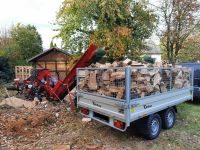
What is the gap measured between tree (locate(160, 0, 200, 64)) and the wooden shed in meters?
8.84

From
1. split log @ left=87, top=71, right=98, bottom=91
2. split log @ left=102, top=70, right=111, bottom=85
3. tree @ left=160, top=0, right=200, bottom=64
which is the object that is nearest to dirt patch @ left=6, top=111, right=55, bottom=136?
split log @ left=87, top=71, right=98, bottom=91

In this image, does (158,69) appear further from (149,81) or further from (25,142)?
(25,142)

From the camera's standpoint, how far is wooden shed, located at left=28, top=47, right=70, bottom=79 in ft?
61.5

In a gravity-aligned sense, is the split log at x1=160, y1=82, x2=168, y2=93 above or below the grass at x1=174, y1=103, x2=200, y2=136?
above

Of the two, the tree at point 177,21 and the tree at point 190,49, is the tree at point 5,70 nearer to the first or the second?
the tree at point 177,21

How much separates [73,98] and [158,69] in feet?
11.2

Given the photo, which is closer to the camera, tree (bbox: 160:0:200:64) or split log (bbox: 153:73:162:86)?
split log (bbox: 153:73:162:86)

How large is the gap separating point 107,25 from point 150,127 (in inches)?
307

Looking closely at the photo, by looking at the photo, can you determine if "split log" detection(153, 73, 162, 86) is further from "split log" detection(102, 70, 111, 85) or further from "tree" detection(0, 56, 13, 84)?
"tree" detection(0, 56, 13, 84)

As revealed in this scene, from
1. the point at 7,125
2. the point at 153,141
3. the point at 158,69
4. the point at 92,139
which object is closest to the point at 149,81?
the point at 158,69

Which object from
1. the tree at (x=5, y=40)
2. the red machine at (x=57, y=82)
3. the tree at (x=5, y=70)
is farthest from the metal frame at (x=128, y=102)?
the tree at (x=5, y=40)

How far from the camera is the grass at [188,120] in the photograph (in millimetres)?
5774

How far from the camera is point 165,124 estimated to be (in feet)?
18.3

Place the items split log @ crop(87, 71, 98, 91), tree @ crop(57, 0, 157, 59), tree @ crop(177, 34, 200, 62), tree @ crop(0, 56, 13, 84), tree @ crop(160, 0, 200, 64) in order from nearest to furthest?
1. split log @ crop(87, 71, 98, 91)
2. tree @ crop(57, 0, 157, 59)
3. tree @ crop(160, 0, 200, 64)
4. tree @ crop(177, 34, 200, 62)
5. tree @ crop(0, 56, 13, 84)
